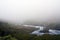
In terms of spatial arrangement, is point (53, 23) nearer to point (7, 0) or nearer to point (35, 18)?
point (35, 18)

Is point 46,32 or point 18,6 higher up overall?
point 18,6

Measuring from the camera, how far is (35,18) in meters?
1.52

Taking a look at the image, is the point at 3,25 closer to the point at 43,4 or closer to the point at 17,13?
the point at 17,13

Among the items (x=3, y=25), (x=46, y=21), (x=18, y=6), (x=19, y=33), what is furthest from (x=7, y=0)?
(x=46, y=21)

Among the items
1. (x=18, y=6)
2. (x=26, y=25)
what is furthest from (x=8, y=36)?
(x=18, y=6)

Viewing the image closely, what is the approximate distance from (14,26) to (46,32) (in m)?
0.39

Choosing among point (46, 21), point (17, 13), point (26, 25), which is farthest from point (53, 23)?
point (17, 13)

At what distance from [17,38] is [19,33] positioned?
0.06 meters

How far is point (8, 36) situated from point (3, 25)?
0.50 feet

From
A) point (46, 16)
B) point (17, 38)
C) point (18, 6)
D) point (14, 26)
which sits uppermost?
point (18, 6)

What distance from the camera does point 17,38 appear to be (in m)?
1.50

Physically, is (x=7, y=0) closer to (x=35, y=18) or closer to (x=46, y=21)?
(x=35, y=18)

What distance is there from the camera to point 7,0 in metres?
1.55

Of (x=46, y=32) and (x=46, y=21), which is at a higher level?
(x=46, y=21)
